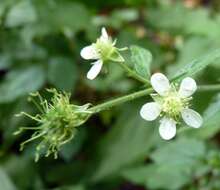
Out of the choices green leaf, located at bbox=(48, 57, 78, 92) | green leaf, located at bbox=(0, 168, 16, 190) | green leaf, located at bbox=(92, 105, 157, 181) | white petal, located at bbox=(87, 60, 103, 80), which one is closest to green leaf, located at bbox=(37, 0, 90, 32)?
green leaf, located at bbox=(48, 57, 78, 92)

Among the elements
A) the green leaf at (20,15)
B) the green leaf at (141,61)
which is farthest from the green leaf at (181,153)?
the green leaf at (20,15)

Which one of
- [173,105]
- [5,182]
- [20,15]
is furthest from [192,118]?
[20,15]

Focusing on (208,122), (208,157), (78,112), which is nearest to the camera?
(78,112)

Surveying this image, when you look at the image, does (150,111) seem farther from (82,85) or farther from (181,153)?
(82,85)

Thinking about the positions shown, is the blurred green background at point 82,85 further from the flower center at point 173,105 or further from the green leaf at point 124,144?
the flower center at point 173,105

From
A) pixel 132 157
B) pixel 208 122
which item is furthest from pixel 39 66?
pixel 208 122

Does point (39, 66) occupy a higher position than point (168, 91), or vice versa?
point (39, 66)

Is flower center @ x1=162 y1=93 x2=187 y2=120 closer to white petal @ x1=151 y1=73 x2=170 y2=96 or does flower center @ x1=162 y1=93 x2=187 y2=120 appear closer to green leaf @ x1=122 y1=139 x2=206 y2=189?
white petal @ x1=151 y1=73 x2=170 y2=96

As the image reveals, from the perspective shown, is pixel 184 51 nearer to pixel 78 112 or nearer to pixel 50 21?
pixel 50 21
